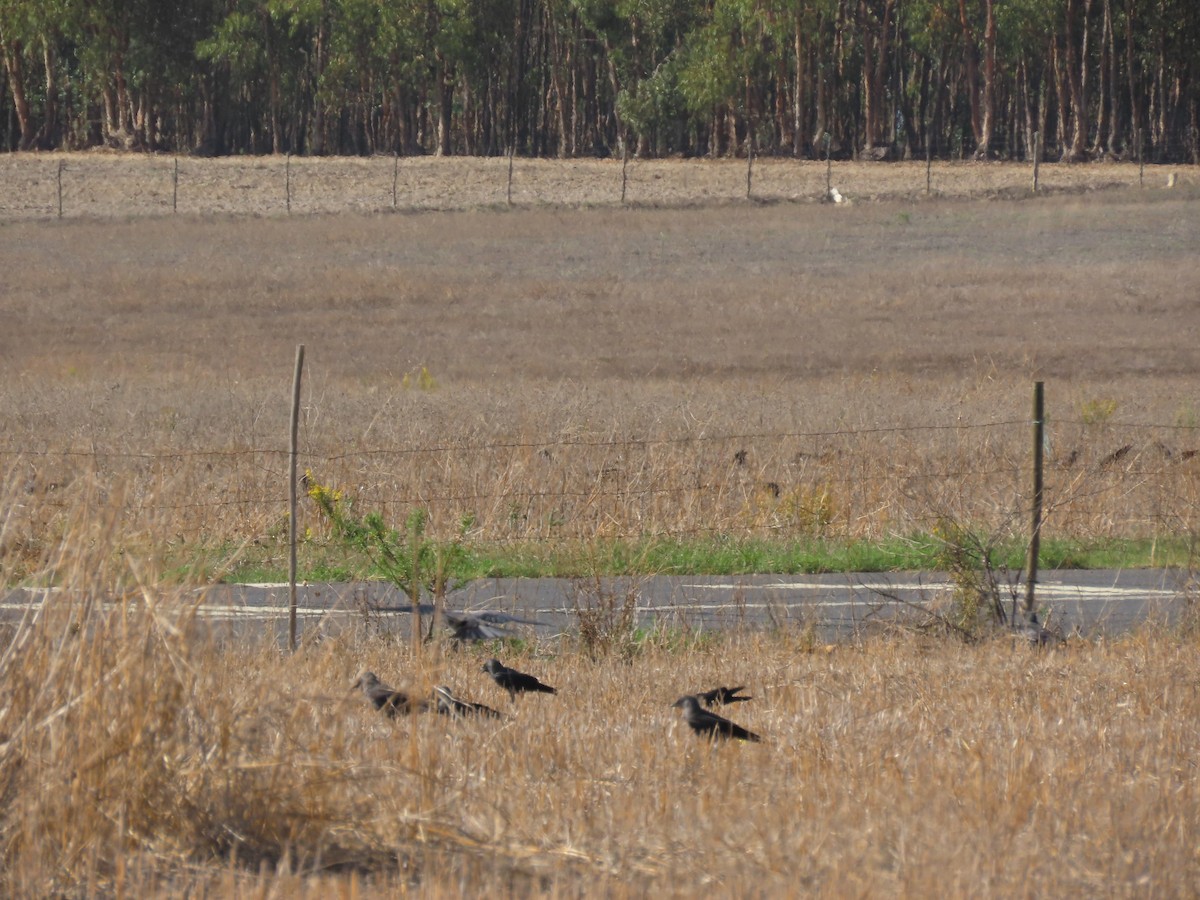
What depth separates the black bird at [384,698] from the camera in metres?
5.91

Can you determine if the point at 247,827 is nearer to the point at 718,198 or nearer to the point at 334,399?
the point at 334,399

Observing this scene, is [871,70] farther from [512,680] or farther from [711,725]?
[711,725]

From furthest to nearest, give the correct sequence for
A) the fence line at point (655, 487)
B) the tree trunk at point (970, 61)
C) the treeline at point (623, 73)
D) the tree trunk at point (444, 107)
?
the tree trunk at point (444, 107)
the treeline at point (623, 73)
the tree trunk at point (970, 61)
the fence line at point (655, 487)

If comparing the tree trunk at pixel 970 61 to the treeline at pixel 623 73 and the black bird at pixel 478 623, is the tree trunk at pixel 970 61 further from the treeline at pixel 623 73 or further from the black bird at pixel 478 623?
the black bird at pixel 478 623

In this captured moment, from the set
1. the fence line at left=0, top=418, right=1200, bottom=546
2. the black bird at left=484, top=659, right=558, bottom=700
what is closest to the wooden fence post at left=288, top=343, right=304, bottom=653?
the black bird at left=484, top=659, right=558, bottom=700

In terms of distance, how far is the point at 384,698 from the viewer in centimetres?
610

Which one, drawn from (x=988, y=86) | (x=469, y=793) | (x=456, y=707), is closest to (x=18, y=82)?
(x=988, y=86)

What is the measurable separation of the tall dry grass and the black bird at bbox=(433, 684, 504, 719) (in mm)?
76

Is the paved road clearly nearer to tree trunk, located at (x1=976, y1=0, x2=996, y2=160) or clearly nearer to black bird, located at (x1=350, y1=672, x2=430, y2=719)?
black bird, located at (x1=350, y1=672, x2=430, y2=719)

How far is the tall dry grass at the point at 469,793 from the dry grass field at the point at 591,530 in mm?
16

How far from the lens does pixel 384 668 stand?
7578 millimetres

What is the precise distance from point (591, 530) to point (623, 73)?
67648 millimetres

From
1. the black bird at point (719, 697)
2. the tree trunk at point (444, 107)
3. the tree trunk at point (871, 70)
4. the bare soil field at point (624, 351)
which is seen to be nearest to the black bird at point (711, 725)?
the black bird at point (719, 697)

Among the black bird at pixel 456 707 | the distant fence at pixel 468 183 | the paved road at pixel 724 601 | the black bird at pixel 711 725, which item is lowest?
the paved road at pixel 724 601
